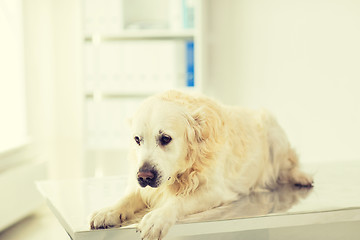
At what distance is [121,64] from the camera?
278 centimetres

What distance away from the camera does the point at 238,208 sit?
1109mm

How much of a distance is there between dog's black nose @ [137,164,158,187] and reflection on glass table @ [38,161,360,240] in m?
0.10

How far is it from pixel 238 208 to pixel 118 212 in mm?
310

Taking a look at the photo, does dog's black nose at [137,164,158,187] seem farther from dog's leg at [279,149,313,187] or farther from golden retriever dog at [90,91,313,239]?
dog's leg at [279,149,313,187]

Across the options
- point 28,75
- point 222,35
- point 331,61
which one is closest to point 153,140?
point 331,61

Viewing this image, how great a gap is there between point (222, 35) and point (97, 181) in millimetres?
1842

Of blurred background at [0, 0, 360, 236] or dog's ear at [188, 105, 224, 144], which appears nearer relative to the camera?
dog's ear at [188, 105, 224, 144]

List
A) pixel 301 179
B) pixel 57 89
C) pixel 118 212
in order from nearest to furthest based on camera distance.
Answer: pixel 118 212, pixel 301 179, pixel 57 89

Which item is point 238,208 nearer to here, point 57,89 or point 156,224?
point 156,224

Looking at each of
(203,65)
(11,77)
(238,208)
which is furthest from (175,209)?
(11,77)

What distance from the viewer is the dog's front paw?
0.92 meters

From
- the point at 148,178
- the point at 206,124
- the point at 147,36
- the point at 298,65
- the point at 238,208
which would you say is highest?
the point at 147,36

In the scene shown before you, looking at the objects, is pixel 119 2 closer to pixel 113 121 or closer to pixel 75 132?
pixel 113 121

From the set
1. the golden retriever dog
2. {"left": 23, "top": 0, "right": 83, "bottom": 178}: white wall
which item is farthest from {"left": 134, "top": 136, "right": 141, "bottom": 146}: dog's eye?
{"left": 23, "top": 0, "right": 83, "bottom": 178}: white wall
